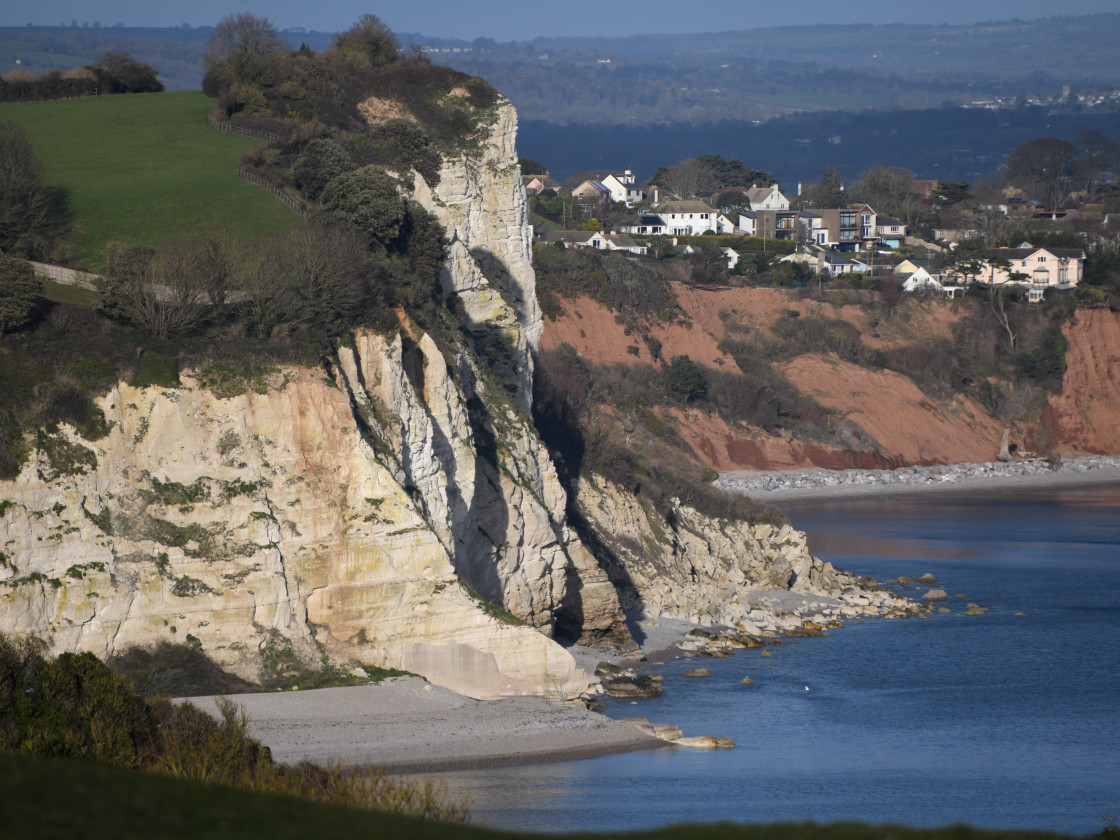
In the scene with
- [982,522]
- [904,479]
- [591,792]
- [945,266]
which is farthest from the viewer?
[945,266]

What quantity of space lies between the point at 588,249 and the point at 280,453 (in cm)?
6702

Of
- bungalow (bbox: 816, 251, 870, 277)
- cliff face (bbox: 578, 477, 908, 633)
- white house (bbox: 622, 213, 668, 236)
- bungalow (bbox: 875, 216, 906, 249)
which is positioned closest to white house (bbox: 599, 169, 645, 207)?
white house (bbox: 622, 213, 668, 236)

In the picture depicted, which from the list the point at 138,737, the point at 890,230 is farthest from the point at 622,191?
the point at 138,737

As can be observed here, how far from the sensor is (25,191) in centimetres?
3953

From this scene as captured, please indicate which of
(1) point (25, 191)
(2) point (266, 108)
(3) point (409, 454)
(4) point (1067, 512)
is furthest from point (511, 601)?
(4) point (1067, 512)

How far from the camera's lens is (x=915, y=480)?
88.2 meters

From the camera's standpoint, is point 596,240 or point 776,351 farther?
point 596,240

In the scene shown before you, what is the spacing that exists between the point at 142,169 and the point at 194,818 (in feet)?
123

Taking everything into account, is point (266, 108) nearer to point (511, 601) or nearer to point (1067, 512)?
point (511, 601)

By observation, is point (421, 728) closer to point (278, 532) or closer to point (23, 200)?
point (278, 532)

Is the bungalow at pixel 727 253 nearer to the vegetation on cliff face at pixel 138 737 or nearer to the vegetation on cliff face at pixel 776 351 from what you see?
the vegetation on cliff face at pixel 776 351

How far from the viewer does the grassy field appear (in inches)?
1578

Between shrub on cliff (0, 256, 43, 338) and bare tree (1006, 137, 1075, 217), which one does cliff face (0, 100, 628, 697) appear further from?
bare tree (1006, 137, 1075, 217)

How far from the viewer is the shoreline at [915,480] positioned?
8331 cm
